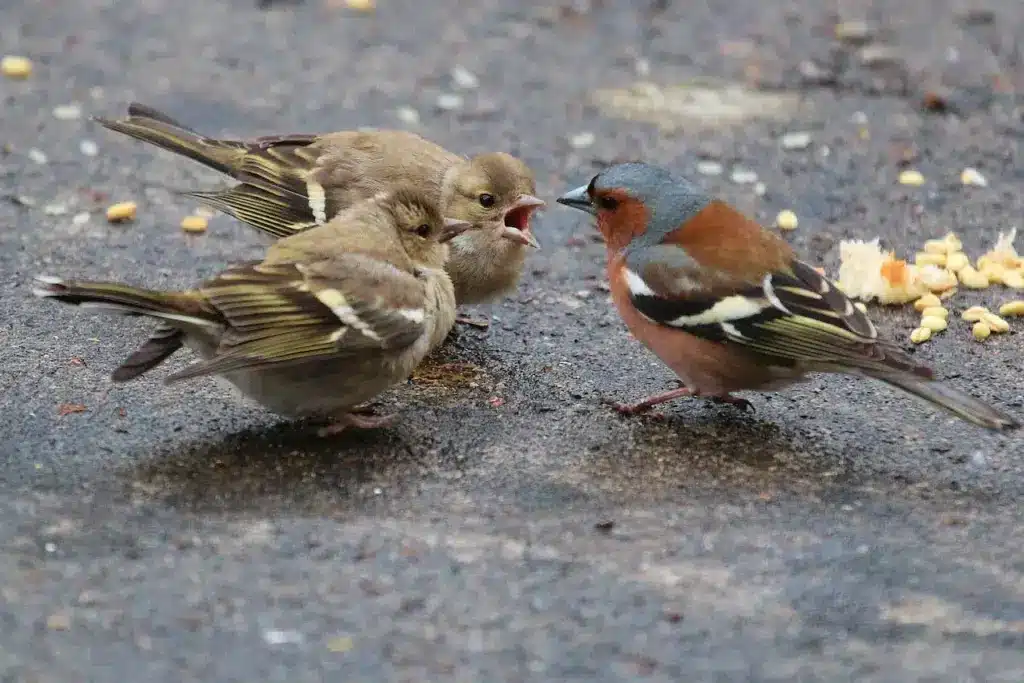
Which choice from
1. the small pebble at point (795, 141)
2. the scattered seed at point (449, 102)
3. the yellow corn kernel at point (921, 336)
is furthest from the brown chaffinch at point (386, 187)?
the small pebble at point (795, 141)

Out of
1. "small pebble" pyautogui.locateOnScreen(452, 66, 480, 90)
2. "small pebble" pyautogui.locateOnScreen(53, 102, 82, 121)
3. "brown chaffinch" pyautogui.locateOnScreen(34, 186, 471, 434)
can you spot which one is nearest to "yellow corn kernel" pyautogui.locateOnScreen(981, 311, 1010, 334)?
"brown chaffinch" pyautogui.locateOnScreen(34, 186, 471, 434)

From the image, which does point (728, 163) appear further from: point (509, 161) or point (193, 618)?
point (193, 618)

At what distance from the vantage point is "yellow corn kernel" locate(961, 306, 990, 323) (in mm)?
5906

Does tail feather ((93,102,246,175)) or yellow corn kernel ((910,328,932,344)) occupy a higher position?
tail feather ((93,102,246,175))

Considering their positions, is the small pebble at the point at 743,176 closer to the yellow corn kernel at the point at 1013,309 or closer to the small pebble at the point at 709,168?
the small pebble at the point at 709,168

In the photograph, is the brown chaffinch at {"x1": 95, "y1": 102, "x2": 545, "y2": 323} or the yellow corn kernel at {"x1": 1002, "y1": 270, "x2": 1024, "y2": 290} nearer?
the brown chaffinch at {"x1": 95, "y1": 102, "x2": 545, "y2": 323}

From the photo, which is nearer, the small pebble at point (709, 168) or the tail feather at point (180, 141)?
the tail feather at point (180, 141)

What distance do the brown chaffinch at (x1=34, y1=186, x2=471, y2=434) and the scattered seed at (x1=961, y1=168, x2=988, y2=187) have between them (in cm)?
365

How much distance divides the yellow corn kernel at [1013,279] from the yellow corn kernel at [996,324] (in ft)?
1.20

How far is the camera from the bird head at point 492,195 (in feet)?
19.4

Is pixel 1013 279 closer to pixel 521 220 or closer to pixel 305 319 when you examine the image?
pixel 521 220

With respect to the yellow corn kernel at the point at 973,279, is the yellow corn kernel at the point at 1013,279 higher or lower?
higher

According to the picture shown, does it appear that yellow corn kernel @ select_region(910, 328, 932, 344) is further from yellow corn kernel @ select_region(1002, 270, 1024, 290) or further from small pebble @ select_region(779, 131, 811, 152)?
small pebble @ select_region(779, 131, 811, 152)

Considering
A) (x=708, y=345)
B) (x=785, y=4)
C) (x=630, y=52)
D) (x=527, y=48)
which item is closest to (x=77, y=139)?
(x=527, y=48)
